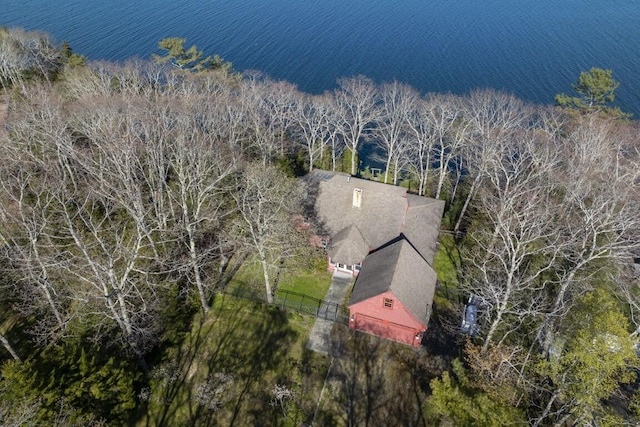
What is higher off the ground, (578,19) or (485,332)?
(578,19)

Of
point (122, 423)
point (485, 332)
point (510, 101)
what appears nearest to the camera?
point (122, 423)

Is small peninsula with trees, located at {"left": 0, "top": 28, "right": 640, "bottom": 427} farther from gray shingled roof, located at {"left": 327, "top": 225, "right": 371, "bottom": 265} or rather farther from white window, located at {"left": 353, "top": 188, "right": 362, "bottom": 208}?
white window, located at {"left": 353, "top": 188, "right": 362, "bottom": 208}

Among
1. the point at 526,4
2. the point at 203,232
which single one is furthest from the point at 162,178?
the point at 526,4

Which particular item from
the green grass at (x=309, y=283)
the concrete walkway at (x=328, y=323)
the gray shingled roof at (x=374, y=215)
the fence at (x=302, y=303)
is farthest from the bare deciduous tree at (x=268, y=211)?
the concrete walkway at (x=328, y=323)

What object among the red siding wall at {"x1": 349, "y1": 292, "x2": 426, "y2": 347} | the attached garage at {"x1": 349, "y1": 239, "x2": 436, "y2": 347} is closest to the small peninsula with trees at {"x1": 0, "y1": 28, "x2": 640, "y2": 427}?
the red siding wall at {"x1": 349, "y1": 292, "x2": 426, "y2": 347}

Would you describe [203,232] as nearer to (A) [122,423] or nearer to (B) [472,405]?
(A) [122,423]

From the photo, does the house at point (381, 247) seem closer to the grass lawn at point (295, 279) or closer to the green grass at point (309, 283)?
the grass lawn at point (295, 279)

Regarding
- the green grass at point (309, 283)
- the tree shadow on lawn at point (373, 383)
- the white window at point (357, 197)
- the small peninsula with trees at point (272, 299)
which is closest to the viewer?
the small peninsula with trees at point (272, 299)
